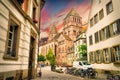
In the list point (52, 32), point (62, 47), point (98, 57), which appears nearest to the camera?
point (98, 57)

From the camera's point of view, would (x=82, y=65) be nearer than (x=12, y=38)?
No

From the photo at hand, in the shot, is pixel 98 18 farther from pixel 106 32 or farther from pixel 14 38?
pixel 14 38

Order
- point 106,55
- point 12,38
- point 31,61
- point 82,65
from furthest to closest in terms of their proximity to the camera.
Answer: point 82,65, point 106,55, point 31,61, point 12,38

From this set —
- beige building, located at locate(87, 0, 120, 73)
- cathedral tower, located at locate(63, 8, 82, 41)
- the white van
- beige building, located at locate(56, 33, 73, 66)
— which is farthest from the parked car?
cathedral tower, located at locate(63, 8, 82, 41)

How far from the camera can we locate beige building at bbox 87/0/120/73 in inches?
629

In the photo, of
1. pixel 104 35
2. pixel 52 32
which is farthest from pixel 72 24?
pixel 104 35

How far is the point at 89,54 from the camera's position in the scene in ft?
81.9

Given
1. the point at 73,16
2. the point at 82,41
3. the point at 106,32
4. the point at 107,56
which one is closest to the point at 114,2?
the point at 106,32

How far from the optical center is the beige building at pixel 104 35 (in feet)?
52.4

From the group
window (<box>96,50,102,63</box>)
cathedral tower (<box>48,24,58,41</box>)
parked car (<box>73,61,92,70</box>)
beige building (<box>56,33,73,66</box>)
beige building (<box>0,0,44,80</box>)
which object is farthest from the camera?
cathedral tower (<box>48,24,58,41</box>)

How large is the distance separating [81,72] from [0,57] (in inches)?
657

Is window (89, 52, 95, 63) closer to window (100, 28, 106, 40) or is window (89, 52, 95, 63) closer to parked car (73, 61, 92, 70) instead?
parked car (73, 61, 92, 70)

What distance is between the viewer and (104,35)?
63.5 feet

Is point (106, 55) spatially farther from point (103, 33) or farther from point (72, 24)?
point (72, 24)
